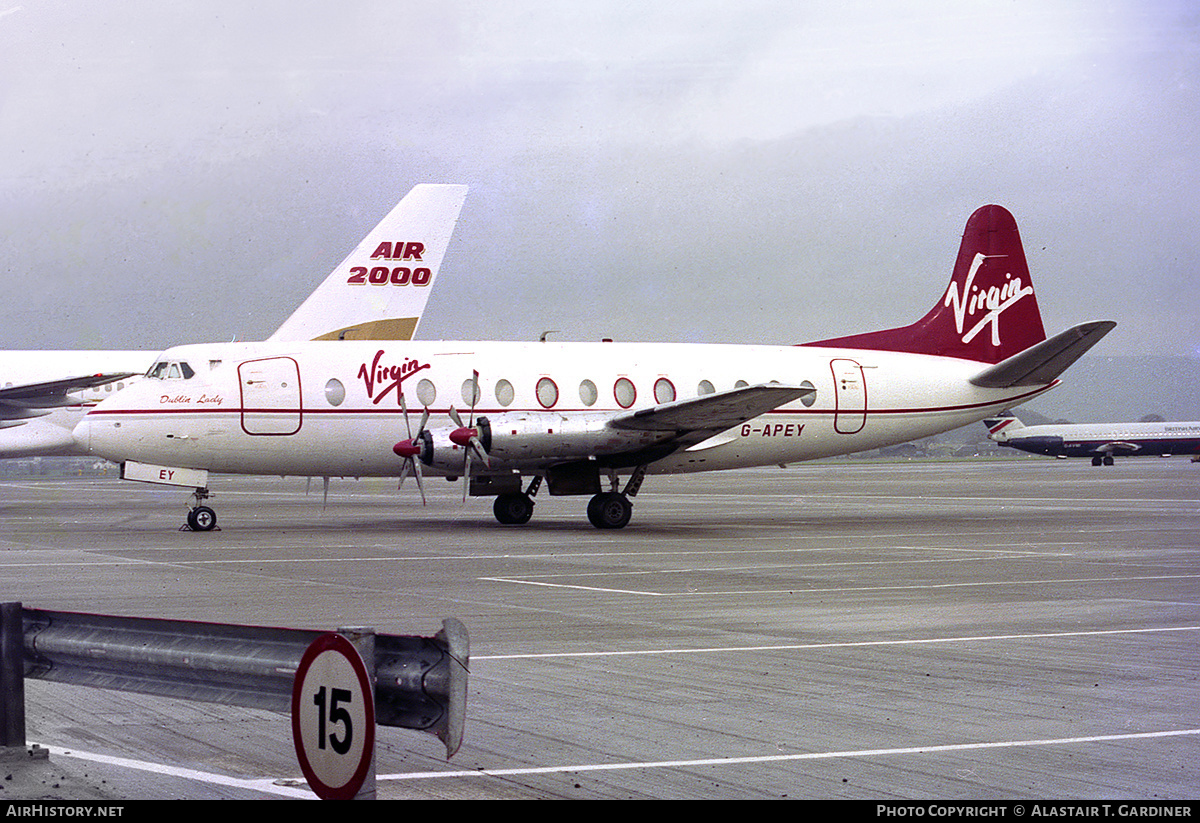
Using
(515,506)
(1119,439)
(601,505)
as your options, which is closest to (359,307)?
(515,506)

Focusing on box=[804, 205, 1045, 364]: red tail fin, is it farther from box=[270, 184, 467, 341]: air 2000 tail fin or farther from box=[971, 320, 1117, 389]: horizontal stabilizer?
box=[270, 184, 467, 341]: air 2000 tail fin

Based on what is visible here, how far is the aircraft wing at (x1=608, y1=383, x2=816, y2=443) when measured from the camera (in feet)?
80.9

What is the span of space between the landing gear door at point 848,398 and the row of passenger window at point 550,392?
66 cm

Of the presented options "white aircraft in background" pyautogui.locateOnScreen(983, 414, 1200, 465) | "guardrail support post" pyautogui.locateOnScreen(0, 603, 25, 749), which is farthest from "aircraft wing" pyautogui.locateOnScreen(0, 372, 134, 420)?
"white aircraft in background" pyautogui.locateOnScreen(983, 414, 1200, 465)

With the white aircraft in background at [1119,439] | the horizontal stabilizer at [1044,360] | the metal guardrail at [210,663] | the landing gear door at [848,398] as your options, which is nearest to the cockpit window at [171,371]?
the landing gear door at [848,398]

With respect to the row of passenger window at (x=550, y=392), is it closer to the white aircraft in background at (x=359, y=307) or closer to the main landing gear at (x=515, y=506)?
the main landing gear at (x=515, y=506)

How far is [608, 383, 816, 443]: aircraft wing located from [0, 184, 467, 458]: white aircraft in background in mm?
15083

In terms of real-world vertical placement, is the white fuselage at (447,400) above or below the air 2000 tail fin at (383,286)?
below

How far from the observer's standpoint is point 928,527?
27156 millimetres

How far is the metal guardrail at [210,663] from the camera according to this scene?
5.73 meters

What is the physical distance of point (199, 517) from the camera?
25.6 m

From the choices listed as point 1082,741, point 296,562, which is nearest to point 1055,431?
point 296,562

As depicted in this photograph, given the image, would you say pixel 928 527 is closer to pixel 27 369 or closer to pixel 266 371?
pixel 266 371

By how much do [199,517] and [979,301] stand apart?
57.2 feet
